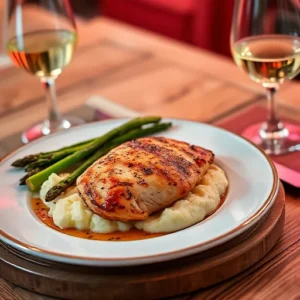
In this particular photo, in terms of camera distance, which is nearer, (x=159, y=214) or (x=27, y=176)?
(x=159, y=214)

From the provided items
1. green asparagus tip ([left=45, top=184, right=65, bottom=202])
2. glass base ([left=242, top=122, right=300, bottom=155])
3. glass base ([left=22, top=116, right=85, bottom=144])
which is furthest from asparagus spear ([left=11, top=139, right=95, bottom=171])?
glass base ([left=242, top=122, right=300, bottom=155])

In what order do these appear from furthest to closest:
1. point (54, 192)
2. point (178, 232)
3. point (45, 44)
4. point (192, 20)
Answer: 1. point (192, 20)
2. point (45, 44)
3. point (54, 192)
4. point (178, 232)

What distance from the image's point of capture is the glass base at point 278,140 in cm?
Answer: 138

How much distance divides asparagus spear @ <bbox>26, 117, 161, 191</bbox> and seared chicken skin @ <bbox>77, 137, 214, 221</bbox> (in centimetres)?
13

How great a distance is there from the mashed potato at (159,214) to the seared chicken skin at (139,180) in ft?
0.06

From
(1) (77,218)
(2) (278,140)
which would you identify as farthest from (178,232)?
(2) (278,140)

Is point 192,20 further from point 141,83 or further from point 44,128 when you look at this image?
point 44,128

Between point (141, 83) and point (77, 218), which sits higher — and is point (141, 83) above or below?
below

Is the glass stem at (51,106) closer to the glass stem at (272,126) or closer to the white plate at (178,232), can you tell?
the white plate at (178,232)

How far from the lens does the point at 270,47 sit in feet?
4.65

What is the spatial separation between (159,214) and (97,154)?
0.98 ft

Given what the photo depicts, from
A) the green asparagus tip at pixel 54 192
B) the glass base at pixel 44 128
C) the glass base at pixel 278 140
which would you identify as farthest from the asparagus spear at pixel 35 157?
the glass base at pixel 278 140

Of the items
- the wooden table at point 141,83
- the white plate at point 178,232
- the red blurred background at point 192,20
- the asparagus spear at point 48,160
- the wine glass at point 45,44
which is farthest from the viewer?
the red blurred background at point 192,20

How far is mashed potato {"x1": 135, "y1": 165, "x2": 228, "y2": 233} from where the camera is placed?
0.98 m
